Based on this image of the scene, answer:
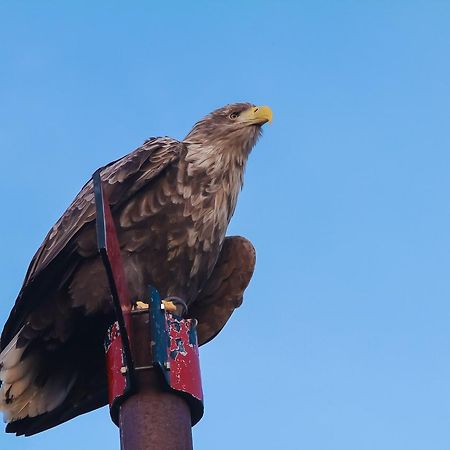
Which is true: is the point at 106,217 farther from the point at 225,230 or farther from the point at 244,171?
the point at 244,171

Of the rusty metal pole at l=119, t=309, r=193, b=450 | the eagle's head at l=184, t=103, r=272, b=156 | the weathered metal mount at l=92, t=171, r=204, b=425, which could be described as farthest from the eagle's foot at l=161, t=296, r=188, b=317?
the eagle's head at l=184, t=103, r=272, b=156

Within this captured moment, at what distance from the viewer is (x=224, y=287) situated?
7.57m

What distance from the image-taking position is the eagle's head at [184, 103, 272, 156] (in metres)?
7.63

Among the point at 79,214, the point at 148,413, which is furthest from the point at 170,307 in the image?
the point at 79,214

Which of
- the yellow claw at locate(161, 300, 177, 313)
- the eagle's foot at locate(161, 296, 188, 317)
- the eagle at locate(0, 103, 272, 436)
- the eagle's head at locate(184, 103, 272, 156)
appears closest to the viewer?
the yellow claw at locate(161, 300, 177, 313)

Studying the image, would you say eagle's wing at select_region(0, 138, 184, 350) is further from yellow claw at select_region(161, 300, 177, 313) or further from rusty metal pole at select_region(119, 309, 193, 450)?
A: rusty metal pole at select_region(119, 309, 193, 450)

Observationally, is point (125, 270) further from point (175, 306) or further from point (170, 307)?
point (170, 307)

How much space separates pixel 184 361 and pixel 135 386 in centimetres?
38

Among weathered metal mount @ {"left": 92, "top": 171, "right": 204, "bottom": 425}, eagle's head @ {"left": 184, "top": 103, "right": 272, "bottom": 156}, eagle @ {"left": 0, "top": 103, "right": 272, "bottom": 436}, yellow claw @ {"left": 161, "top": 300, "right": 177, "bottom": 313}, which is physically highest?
eagle's head @ {"left": 184, "top": 103, "right": 272, "bottom": 156}

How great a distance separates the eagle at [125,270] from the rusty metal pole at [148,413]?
4.13ft

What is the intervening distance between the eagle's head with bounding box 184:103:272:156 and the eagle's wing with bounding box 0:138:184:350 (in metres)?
0.39

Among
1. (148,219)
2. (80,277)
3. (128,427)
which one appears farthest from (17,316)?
→ (128,427)

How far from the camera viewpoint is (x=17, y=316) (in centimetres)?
642

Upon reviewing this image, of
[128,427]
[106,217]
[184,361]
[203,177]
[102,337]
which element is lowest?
[128,427]
